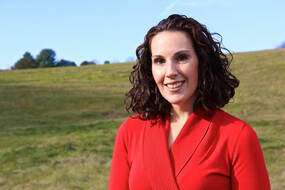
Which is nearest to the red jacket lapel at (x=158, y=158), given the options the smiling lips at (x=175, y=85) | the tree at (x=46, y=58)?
the smiling lips at (x=175, y=85)

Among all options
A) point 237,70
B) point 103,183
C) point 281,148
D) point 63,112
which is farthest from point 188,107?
point 237,70

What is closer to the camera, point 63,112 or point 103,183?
point 103,183

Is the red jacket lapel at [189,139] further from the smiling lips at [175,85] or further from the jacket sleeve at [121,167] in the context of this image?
the jacket sleeve at [121,167]

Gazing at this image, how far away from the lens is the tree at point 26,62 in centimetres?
6719

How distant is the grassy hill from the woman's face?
834 millimetres

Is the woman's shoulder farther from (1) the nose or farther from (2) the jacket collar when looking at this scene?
(1) the nose

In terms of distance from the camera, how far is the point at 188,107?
1.97 m

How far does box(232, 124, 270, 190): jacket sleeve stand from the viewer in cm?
168

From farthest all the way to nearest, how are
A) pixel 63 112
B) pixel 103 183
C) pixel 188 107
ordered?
pixel 63 112, pixel 103 183, pixel 188 107

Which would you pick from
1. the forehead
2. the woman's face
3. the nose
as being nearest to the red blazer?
the woman's face

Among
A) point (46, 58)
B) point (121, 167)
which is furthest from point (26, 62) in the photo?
point (121, 167)

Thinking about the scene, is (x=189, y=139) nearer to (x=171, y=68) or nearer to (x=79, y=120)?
(x=171, y=68)

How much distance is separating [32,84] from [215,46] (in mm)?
29426

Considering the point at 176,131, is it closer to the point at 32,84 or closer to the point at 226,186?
the point at 226,186
